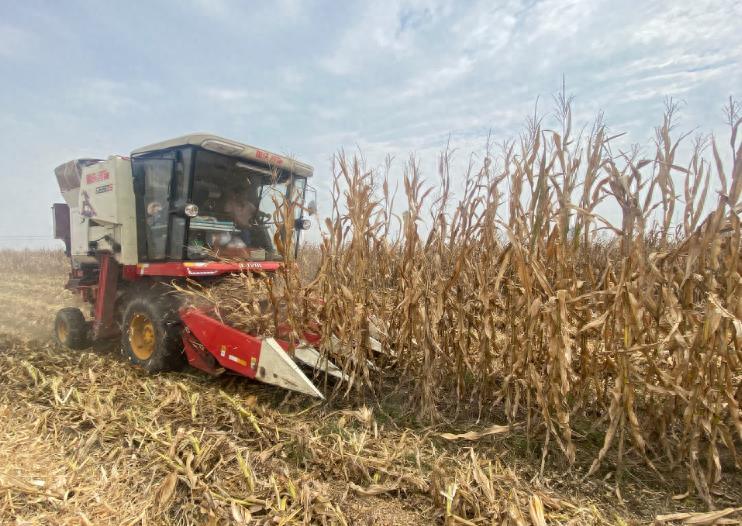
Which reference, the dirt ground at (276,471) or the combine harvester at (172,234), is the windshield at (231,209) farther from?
the dirt ground at (276,471)

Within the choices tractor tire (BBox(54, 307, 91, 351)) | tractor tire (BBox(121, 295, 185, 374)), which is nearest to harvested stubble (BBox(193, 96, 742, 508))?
tractor tire (BBox(121, 295, 185, 374))

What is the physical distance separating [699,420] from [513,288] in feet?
3.12

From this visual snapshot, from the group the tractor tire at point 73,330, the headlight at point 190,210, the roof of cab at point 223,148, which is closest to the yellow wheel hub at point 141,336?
the headlight at point 190,210

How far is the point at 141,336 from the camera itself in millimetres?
3662

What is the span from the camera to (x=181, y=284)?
3.83 metres

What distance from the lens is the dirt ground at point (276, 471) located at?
1714mm

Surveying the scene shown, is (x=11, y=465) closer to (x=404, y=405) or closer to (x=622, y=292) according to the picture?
(x=404, y=405)

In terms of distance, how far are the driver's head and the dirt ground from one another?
1790 mm

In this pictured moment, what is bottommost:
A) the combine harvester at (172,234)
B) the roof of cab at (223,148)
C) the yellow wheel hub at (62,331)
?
the yellow wheel hub at (62,331)

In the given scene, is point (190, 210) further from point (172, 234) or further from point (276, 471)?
point (276, 471)

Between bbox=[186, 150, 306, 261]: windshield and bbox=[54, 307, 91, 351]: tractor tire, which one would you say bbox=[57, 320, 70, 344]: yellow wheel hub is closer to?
bbox=[54, 307, 91, 351]: tractor tire

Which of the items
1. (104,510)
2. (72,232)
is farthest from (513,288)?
(72,232)

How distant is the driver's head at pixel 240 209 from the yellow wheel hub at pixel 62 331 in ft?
7.33

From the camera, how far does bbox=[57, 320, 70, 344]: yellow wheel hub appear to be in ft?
14.5
